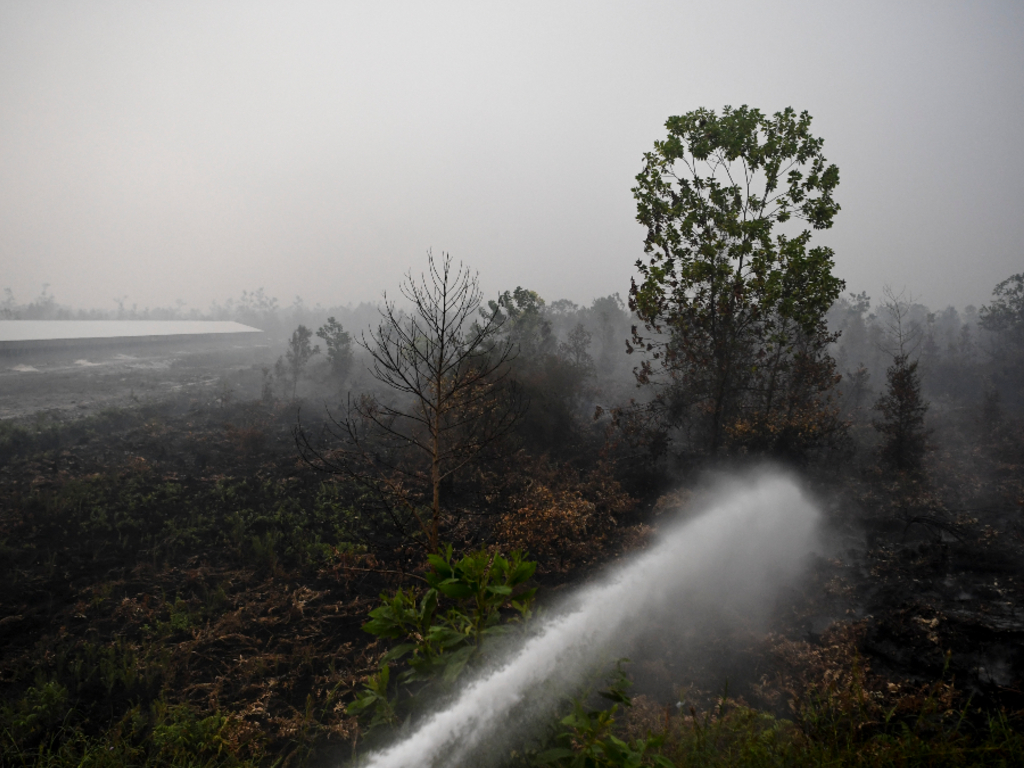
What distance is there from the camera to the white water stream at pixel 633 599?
3.86m

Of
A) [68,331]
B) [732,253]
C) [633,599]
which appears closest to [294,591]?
[633,599]

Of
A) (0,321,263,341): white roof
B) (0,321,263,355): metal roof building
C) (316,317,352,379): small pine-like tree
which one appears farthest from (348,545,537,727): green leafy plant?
(0,321,263,341): white roof

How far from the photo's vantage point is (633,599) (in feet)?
26.8

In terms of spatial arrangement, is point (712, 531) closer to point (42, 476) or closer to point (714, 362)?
point (714, 362)

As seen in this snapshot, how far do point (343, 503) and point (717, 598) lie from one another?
9.38 metres

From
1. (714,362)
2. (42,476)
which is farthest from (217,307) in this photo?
(714,362)

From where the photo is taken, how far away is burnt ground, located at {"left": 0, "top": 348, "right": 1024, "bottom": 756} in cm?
589

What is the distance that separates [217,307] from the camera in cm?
11819

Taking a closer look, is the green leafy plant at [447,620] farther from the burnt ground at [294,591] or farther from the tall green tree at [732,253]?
the tall green tree at [732,253]

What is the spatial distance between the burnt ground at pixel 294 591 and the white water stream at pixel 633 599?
636 millimetres

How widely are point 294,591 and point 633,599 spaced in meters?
6.23

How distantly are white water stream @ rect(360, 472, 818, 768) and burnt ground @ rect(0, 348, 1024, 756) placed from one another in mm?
636

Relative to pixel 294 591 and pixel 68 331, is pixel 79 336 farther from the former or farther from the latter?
pixel 294 591

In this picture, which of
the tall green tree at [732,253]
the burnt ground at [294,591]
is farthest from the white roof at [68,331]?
the tall green tree at [732,253]
